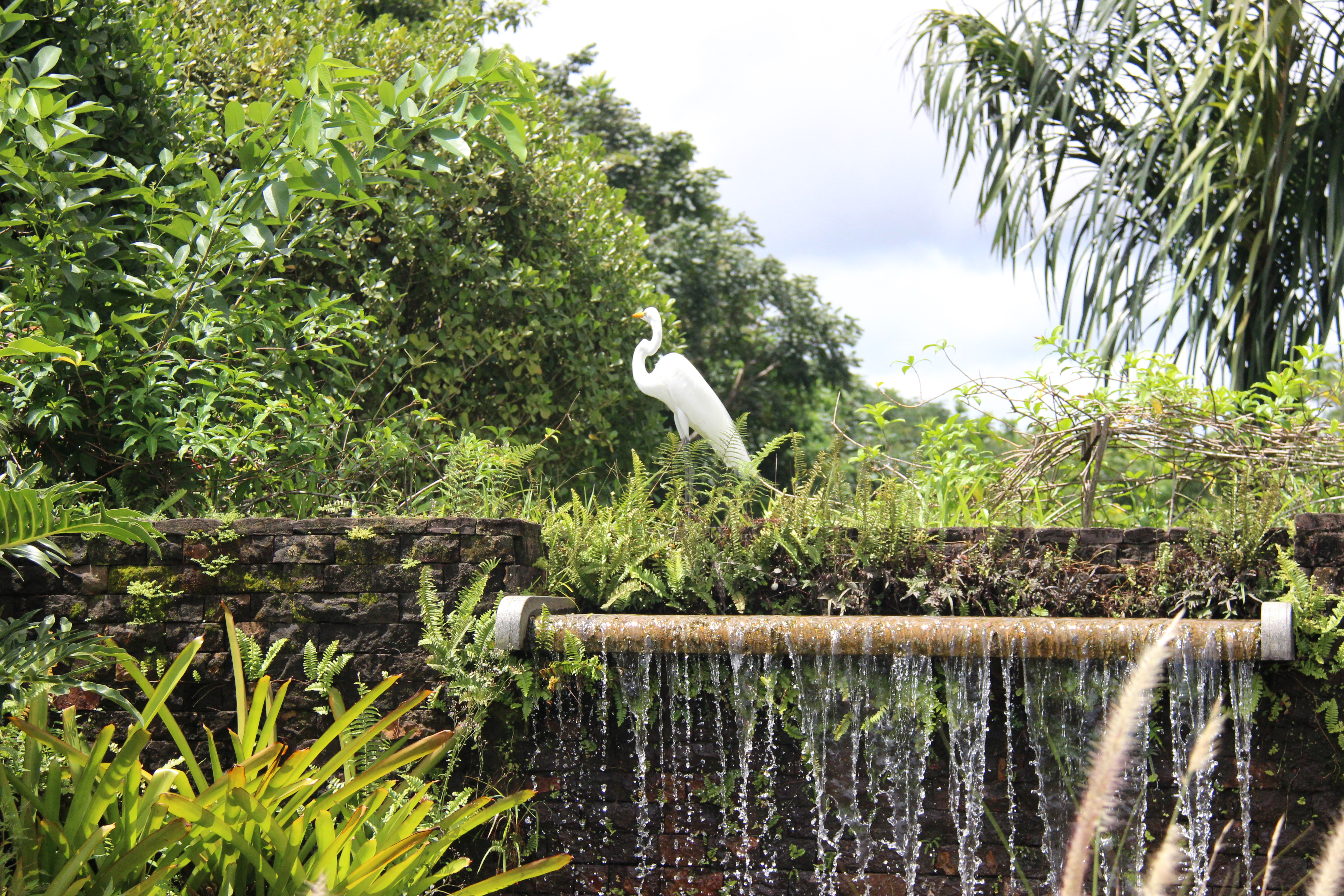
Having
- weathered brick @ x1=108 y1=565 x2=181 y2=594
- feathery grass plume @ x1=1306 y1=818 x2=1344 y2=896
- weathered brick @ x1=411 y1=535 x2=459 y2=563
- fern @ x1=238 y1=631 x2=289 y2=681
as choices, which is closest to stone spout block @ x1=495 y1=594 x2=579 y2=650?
weathered brick @ x1=411 y1=535 x2=459 y2=563

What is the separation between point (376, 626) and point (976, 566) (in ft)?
6.52

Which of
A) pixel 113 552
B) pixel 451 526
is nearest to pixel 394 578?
pixel 451 526

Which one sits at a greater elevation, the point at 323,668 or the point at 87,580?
the point at 87,580

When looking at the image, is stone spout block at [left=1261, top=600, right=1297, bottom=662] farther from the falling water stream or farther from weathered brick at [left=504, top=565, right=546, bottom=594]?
weathered brick at [left=504, top=565, right=546, bottom=594]

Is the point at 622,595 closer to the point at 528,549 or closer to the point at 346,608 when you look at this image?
the point at 528,549

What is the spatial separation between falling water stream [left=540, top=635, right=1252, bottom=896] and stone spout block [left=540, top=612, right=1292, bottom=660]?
33 millimetres

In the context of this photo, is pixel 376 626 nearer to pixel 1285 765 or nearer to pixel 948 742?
pixel 948 742

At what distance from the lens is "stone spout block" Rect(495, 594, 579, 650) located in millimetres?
2926

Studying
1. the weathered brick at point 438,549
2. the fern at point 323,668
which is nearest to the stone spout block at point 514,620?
the weathered brick at point 438,549

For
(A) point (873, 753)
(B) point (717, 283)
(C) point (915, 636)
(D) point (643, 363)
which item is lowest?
(A) point (873, 753)

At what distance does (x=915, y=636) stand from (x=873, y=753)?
0.42 meters

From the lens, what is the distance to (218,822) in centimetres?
212

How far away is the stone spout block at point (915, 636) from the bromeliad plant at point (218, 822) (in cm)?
62

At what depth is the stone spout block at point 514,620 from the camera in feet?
9.60
